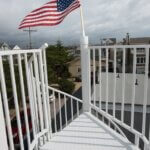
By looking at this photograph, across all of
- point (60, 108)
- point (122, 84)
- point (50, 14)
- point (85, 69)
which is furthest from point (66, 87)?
point (122, 84)

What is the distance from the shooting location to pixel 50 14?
2811 mm

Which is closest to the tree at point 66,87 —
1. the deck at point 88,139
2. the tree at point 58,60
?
the tree at point 58,60

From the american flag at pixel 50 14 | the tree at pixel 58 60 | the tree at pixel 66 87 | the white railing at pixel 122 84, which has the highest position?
the american flag at pixel 50 14

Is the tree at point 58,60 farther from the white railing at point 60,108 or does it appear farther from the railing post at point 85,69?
the railing post at point 85,69

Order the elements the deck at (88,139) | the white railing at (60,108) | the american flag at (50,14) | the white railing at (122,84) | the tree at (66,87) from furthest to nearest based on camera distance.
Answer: the tree at (66,87)
the white railing at (60,108)
the american flag at (50,14)
the deck at (88,139)
the white railing at (122,84)

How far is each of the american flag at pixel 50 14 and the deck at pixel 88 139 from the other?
1453 mm

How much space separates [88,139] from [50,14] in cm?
172

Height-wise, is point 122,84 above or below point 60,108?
above

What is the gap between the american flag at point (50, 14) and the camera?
Result: 2777 mm

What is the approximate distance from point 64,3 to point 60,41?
2762 centimetres

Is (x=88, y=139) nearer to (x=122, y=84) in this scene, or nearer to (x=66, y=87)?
(x=122, y=84)

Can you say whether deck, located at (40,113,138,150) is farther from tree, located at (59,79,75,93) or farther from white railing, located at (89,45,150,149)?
tree, located at (59,79,75,93)

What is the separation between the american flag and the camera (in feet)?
9.11

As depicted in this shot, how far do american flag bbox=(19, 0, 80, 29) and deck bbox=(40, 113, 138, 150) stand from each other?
1453 millimetres
